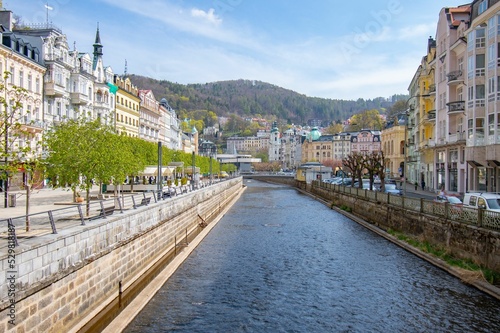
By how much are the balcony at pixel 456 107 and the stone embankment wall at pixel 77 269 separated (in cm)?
3337

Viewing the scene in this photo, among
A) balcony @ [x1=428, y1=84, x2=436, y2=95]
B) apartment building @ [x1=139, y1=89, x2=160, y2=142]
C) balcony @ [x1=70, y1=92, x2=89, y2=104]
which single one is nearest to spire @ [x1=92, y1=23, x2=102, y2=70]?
balcony @ [x1=70, y1=92, x2=89, y2=104]

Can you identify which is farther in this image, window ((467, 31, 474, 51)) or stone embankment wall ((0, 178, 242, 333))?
window ((467, 31, 474, 51))

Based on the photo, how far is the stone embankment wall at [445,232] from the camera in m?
18.5

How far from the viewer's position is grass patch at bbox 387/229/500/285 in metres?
18.2

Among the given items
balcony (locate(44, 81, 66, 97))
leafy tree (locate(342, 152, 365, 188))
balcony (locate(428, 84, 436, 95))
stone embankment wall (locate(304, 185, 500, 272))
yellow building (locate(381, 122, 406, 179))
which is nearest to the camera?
stone embankment wall (locate(304, 185, 500, 272))

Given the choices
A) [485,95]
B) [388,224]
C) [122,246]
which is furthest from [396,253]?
[485,95]

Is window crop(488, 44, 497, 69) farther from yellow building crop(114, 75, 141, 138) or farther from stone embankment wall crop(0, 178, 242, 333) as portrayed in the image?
yellow building crop(114, 75, 141, 138)

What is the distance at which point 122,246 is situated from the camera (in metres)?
18.2

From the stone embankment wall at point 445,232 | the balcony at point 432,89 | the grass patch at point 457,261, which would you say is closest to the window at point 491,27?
the stone embankment wall at point 445,232

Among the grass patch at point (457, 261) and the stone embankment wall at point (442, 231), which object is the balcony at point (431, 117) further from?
the grass patch at point (457, 261)

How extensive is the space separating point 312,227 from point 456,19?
2799 cm

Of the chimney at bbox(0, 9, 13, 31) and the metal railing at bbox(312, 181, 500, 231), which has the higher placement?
the chimney at bbox(0, 9, 13, 31)

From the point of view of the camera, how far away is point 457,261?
21.2 meters

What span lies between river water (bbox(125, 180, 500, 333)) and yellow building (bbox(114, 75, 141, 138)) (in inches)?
2032
